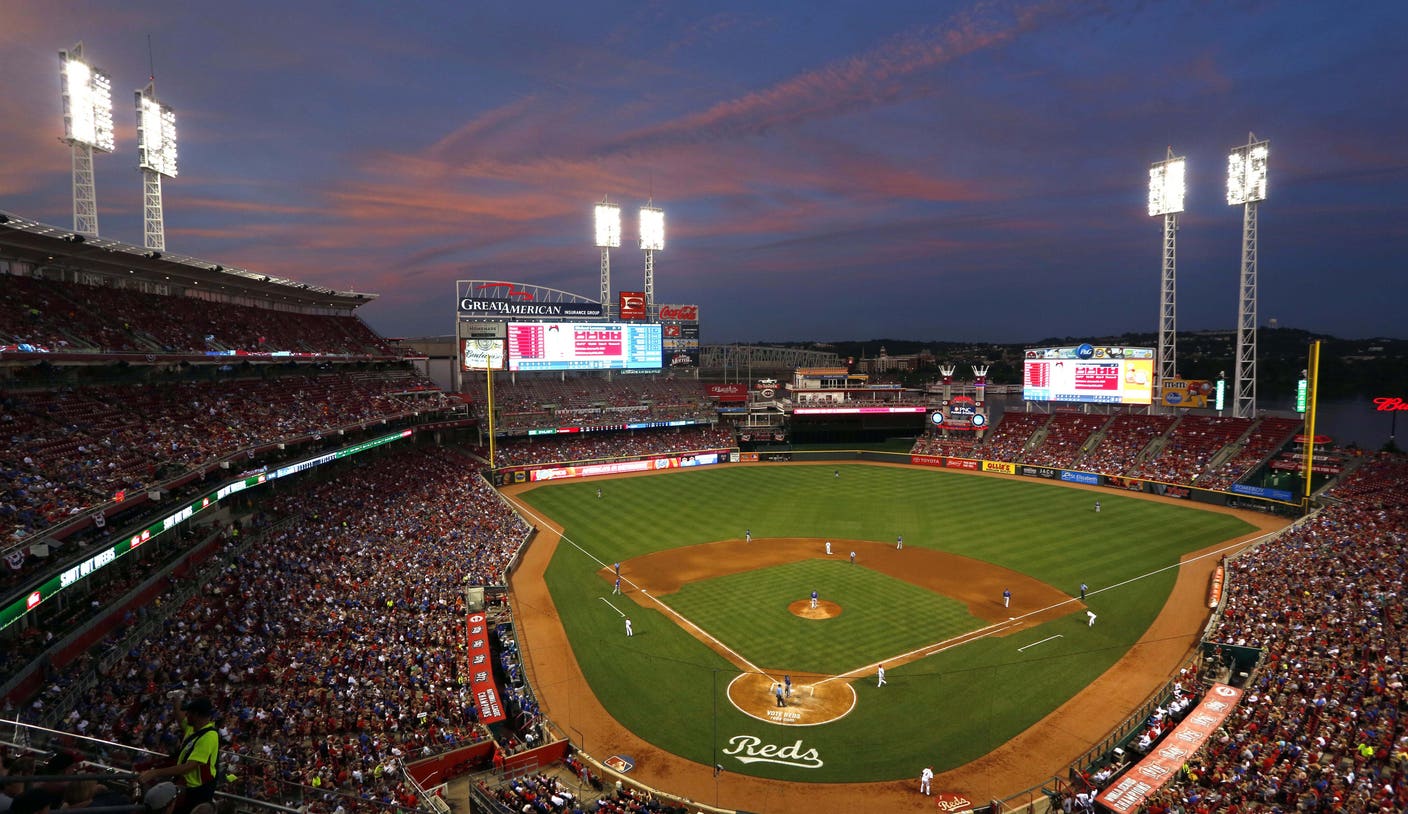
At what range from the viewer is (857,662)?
2320 cm

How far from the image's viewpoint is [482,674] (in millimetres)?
21250

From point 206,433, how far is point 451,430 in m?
30.6

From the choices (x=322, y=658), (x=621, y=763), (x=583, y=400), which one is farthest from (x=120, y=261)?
(x=583, y=400)

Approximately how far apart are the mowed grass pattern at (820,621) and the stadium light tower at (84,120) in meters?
29.9

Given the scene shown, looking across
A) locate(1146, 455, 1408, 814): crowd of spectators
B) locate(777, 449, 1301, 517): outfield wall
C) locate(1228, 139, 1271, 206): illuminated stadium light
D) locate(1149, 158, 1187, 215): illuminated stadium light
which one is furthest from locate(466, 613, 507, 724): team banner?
locate(1149, 158, 1187, 215): illuminated stadium light

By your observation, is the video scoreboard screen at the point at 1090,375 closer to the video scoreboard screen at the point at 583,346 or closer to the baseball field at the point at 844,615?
the baseball field at the point at 844,615

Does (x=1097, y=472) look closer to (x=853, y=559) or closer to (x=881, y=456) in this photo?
(x=881, y=456)

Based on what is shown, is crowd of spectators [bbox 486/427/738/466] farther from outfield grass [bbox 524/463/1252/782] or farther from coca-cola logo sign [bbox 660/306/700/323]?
coca-cola logo sign [bbox 660/306/700/323]

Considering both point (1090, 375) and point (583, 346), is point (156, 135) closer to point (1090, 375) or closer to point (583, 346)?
point (583, 346)

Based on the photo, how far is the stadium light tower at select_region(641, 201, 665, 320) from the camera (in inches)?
2689

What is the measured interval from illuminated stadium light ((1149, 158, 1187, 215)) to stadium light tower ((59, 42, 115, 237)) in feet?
199

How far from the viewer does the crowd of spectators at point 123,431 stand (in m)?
18.2

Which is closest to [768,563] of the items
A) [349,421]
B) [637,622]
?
[637,622]

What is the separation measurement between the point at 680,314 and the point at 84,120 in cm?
4532
